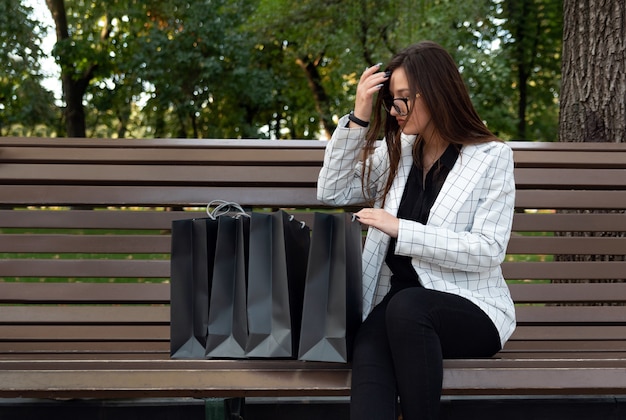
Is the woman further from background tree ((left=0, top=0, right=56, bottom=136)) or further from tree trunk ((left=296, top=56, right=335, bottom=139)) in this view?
tree trunk ((left=296, top=56, right=335, bottom=139))

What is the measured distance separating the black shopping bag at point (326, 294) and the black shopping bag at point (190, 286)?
0.32 m

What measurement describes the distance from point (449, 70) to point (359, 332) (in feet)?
2.95

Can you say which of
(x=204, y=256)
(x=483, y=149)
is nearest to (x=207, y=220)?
(x=204, y=256)

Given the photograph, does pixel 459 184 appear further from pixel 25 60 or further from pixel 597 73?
pixel 25 60

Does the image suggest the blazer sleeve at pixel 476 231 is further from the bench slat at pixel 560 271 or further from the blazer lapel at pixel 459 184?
the bench slat at pixel 560 271

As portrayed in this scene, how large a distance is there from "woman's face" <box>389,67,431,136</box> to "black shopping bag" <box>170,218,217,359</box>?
0.71 metres

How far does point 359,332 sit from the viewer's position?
2611mm

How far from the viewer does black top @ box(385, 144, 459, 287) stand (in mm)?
2814

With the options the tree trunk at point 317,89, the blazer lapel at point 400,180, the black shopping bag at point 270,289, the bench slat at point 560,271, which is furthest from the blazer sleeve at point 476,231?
the tree trunk at point 317,89

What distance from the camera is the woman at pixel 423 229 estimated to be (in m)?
→ 2.42

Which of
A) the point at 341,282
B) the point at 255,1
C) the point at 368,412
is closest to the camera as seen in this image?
the point at 368,412

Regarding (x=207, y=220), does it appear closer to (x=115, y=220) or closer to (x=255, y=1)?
(x=115, y=220)

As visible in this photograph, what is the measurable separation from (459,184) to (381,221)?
0.99 ft

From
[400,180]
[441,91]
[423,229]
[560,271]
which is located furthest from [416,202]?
[560,271]
